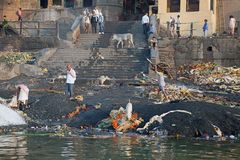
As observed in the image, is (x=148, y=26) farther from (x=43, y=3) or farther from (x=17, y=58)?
(x=43, y=3)

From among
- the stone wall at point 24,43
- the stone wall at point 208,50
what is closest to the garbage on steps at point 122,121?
the stone wall at point 208,50

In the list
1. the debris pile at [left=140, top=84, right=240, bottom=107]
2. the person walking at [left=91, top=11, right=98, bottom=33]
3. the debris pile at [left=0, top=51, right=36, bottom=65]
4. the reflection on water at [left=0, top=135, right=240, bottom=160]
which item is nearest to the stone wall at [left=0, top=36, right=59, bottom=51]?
the debris pile at [left=0, top=51, right=36, bottom=65]

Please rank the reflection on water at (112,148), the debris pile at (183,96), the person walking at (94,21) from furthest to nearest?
the person walking at (94,21) → the debris pile at (183,96) → the reflection on water at (112,148)

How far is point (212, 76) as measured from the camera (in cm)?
3147

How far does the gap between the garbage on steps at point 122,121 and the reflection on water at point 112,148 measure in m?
1.33

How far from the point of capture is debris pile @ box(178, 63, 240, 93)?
29.2 meters

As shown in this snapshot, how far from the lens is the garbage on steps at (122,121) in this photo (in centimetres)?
1830

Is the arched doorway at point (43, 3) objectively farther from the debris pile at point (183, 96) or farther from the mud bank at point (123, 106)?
the debris pile at point (183, 96)

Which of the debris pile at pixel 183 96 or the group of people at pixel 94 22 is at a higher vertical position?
the group of people at pixel 94 22

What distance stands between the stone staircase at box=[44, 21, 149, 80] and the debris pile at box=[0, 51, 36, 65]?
3.84ft

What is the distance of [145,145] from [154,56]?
55.9 ft

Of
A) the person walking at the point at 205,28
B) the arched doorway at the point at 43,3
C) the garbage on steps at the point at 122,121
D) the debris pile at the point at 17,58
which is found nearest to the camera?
the garbage on steps at the point at 122,121

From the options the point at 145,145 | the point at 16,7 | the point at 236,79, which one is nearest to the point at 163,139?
the point at 145,145

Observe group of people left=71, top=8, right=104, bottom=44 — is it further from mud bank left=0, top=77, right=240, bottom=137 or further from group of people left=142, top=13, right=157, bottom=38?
mud bank left=0, top=77, right=240, bottom=137
